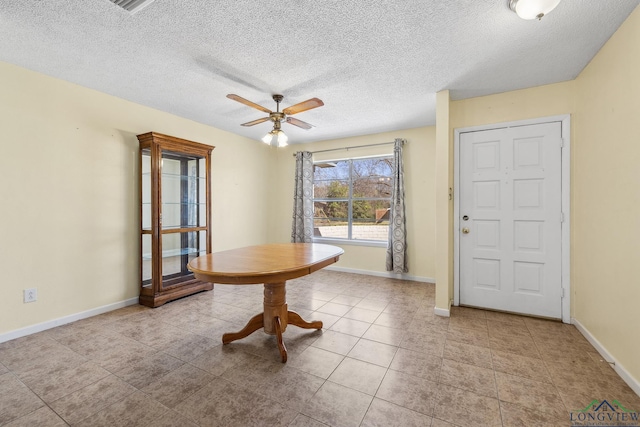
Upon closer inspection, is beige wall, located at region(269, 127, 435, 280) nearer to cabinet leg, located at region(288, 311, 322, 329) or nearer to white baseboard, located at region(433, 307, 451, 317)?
white baseboard, located at region(433, 307, 451, 317)

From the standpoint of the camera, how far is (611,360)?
6.39 feet

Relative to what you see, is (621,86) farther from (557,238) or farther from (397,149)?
(397,149)

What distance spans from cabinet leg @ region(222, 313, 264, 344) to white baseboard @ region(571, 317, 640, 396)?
8.71ft

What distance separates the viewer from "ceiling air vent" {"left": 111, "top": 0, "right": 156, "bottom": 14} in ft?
5.21

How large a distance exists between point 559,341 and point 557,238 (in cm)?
102

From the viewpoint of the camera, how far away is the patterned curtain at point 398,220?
4.20m

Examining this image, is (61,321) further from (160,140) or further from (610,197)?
(610,197)

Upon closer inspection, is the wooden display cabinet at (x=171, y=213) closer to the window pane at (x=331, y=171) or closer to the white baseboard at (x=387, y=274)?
the window pane at (x=331, y=171)

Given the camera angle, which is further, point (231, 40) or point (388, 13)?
point (231, 40)

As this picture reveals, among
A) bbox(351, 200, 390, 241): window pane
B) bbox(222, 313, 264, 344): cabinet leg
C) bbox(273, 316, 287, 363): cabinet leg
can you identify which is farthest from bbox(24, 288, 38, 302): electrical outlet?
bbox(351, 200, 390, 241): window pane

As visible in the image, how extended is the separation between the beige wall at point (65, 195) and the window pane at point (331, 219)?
2.87 meters

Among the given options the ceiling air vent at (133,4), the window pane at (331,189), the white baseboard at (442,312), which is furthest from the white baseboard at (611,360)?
the ceiling air vent at (133,4)

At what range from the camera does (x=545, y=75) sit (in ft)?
8.38

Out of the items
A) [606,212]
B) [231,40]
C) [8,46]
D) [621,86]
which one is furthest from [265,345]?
[621,86]
